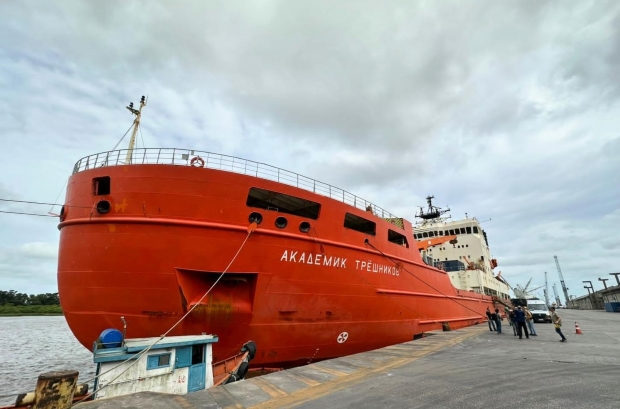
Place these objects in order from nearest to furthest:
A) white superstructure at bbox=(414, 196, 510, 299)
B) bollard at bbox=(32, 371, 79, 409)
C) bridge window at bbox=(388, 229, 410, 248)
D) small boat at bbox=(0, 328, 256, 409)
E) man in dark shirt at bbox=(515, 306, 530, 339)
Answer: bollard at bbox=(32, 371, 79, 409) → small boat at bbox=(0, 328, 256, 409) → man in dark shirt at bbox=(515, 306, 530, 339) → bridge window at bbox=(388, 229, 410, 248) → white superstructure at bbox=(414, 196, 510, 299)

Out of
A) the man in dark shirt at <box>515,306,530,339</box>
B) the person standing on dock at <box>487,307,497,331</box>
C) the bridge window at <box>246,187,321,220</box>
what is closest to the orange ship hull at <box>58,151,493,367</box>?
the bridge window at <box>246,187,321,220</box>

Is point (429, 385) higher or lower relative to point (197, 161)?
lower

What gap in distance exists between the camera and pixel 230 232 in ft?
25.1

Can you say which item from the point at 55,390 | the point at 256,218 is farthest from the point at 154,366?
the point at 256,218

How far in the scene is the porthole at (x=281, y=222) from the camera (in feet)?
27.6

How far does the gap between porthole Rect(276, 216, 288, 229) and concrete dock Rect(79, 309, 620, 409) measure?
11.3 feet

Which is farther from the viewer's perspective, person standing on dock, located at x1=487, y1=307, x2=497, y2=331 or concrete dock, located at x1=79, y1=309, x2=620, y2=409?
person standing on dock, located at x1=487, y1=307, x2=497, y2=331

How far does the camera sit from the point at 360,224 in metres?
11.6

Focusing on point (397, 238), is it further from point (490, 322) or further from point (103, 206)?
point (103, 206)

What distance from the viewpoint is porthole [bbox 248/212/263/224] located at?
8031 millimetres

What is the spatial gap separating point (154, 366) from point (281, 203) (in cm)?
518

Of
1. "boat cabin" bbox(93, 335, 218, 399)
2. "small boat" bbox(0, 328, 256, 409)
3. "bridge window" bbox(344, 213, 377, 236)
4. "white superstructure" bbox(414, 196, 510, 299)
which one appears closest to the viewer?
"small boat" bbox(0, 328, 256, 409)

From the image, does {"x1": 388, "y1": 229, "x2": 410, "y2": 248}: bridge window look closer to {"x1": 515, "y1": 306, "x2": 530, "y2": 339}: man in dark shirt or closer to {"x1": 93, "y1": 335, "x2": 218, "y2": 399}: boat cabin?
{"x1": 515, "y1": 306, "x2": 530, "y2": 339}: man in dark shirt

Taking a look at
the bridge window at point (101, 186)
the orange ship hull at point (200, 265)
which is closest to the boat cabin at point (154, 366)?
the orange ship hull at point (200, 265)
